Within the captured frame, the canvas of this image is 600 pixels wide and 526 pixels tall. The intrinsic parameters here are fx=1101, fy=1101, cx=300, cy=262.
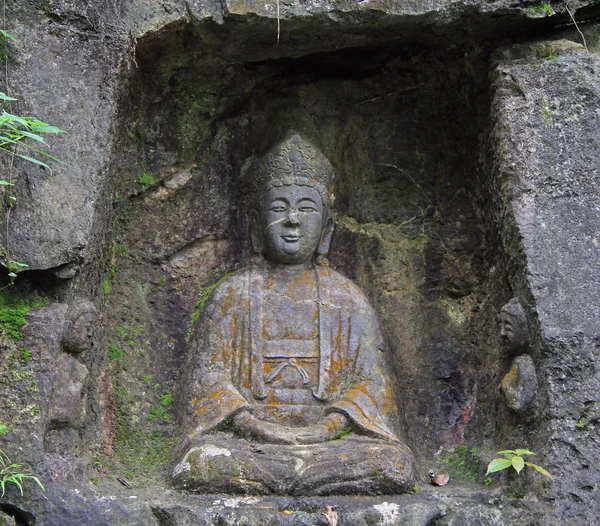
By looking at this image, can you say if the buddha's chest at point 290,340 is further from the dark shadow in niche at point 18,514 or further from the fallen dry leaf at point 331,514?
the dark shadow in niche at point 18,514

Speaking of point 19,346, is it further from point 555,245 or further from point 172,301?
point 555,245

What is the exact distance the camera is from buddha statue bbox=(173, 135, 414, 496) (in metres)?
5.40

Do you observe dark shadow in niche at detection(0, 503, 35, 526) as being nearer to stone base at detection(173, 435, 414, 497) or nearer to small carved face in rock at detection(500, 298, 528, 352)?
stone base at detection(173, 435, 414, 497)

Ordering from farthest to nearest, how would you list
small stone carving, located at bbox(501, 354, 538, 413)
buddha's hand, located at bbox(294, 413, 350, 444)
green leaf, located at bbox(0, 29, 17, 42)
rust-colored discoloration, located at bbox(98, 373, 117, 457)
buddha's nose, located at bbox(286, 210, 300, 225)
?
buddha's nose, located at bbox(286, 210, 300, 225) < rust-colored discoloration, located at bbox(98, 373, 117, 457) < buddha's hand, located at bbox(294, 413, 350, 444) < small stone carving, located at bbox(501, 354, 538, 413) < green leaf, located at bbox(0, 29, 17, 42)

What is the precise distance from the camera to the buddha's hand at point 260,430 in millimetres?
5668

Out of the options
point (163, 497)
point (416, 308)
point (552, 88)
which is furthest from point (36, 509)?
point (552, 88)

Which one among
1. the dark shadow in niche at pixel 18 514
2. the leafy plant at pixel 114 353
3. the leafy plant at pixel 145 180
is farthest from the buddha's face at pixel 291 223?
the dark shadow in niche at pixel 18 514

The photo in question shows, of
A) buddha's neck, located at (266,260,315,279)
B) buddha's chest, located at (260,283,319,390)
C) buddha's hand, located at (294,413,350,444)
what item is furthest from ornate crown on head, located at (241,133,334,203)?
buddha's hand, located at (294,413,350,444)

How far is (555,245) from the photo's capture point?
557 centimetres

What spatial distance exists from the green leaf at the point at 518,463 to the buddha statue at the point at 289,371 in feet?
2.04

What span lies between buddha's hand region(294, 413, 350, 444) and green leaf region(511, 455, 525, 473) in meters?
1.04

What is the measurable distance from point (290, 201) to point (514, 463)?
216 centimetres

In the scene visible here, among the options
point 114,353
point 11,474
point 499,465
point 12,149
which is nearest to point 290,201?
point 114,353

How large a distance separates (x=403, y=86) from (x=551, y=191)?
54.0 inches
